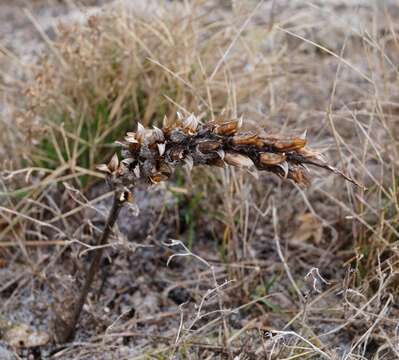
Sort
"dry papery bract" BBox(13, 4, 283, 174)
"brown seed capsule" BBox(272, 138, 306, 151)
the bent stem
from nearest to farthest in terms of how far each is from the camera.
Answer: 1. "brown seed capsule" BBox(272, 138, 306, 151)
2. the bent stem
3. "dry papery bract" BBox(13, 4, 283, 174)

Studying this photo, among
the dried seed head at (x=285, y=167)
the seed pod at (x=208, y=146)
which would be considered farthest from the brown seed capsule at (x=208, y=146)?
the dried seed head at (x=285, y=167)

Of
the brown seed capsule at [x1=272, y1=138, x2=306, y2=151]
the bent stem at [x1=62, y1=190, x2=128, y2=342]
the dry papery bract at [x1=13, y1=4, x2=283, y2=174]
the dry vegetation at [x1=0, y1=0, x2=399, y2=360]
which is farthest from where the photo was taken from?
the dry papery bract at [x1=13, y1=4, x2=283, y2=174]

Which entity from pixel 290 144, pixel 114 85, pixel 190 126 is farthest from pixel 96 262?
pixel 114 85

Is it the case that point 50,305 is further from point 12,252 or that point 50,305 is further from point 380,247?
point 380,247

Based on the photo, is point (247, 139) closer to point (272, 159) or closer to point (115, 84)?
point (272, 159)

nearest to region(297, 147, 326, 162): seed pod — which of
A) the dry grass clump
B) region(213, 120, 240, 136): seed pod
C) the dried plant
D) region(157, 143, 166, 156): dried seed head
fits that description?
the dried plant

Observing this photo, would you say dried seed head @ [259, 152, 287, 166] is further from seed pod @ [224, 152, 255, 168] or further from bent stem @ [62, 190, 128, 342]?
bent stem @ [62, 190, 128, 342]
